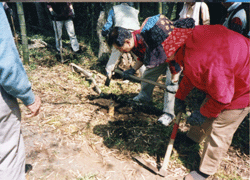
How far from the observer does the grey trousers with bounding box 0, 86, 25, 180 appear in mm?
1606

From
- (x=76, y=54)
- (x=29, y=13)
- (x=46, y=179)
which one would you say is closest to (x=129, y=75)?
(x=46, y=179)

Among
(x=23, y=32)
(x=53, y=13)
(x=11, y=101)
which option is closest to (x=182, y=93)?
(x=11, y=101)

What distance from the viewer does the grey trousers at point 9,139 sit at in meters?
1.61

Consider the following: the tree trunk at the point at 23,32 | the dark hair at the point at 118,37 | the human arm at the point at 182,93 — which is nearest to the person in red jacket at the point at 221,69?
the human arm at the point at 182,93

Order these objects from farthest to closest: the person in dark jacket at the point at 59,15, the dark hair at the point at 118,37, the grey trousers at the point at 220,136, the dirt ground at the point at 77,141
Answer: the person in dark jacket at the point at 59,15 < the dirt ground at the point at 77,141 < the dark hair at the point at 118,37 < the grey trousers at the point at 220,136

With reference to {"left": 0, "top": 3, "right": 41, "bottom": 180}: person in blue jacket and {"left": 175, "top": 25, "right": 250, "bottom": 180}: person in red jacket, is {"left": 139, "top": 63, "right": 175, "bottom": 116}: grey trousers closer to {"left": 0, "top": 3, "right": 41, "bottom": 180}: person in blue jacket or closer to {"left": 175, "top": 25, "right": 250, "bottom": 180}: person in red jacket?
{"left": 175, "top": 25, "right": 250, "bottom": 180}: person in red jacket

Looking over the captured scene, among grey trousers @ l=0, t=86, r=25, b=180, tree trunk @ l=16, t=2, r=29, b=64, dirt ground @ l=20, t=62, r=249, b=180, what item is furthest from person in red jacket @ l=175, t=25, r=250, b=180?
tree trunk @ l=16, t=2, r=29, b=64

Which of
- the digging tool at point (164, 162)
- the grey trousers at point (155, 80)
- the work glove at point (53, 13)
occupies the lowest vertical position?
the digging tool at point (164, 162)

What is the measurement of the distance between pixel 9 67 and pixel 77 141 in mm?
1958

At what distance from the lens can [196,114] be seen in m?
2.39

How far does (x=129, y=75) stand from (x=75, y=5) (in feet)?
27.0

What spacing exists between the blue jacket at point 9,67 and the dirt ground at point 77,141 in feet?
4.68

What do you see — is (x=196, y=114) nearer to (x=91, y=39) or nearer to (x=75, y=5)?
(x=91, y=39)

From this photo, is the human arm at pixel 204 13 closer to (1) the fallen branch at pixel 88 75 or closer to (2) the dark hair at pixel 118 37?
(2) the dark hair at pixel 118 37
